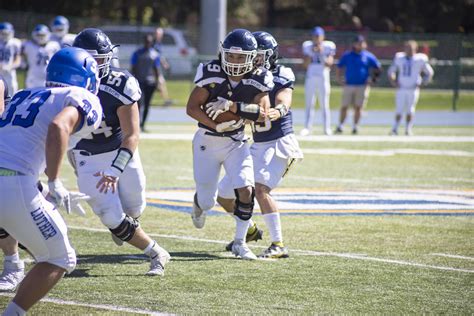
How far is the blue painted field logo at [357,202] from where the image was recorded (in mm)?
9828

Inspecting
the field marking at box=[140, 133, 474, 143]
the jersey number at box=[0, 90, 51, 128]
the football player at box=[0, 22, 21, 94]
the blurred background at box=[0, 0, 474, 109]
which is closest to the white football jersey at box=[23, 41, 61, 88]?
the football player at box=[0, 22, 21, 94]

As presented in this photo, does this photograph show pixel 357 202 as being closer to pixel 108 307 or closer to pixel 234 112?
pixel 234 112

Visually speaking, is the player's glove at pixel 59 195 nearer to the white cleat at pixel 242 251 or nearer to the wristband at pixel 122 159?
the wristband at pixel 122 159

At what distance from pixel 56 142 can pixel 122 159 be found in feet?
4.78

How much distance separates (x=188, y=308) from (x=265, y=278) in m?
1.07

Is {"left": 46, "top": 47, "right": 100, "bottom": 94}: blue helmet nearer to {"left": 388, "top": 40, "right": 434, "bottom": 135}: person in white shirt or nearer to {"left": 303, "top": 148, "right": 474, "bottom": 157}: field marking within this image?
{"left": 303, "top": 148, "right": 474, "bottom": 157}: field marking

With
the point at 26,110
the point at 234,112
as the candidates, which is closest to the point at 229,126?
the point at 234,112

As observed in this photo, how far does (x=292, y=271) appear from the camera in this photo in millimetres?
6781

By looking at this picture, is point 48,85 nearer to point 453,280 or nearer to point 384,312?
point 384,312

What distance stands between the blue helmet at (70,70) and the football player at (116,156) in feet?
3.56

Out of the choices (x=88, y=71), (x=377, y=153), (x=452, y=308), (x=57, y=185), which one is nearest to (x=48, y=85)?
(x=88, y=71)

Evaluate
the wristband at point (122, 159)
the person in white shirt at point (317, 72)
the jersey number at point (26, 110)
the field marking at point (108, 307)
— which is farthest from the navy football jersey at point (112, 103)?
Result: the person in white shirt at point (317, 72)

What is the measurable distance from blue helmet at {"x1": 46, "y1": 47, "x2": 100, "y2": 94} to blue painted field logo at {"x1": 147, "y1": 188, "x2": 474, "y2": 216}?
186 inches

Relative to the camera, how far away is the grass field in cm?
572
